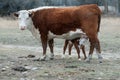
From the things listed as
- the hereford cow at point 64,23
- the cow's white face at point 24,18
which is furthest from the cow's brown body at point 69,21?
the cow's white face at point 24,18

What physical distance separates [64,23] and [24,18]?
4.46ft

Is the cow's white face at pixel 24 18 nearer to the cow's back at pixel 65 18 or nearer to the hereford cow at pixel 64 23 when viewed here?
the hereford cow at pixel 64 23

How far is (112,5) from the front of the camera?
73125 mm

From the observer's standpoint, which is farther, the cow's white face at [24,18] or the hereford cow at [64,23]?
the cow's white face at [24,18]

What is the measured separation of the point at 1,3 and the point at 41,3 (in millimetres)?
8138

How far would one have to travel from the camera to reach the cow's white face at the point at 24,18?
1532cm

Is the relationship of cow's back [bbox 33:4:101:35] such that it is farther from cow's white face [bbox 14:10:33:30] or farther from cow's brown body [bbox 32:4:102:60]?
cow's white face [bbox 14:10:33:30]

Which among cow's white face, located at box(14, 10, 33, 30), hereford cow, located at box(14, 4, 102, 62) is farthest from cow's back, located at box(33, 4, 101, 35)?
cow's white face, located at box(14, 10, 33, 30)

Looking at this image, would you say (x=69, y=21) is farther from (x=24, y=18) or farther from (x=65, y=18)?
(x=24, y=18)

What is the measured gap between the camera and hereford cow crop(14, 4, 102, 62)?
583 inches

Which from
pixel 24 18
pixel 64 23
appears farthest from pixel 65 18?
pixel 24 18

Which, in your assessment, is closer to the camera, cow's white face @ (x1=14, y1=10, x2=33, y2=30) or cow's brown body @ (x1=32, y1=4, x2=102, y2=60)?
cow's brown body @ (x1=32, y1=4, x2=102, y2=60)

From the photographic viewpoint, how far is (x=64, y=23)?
15.2 metres

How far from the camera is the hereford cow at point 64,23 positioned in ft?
48.6
